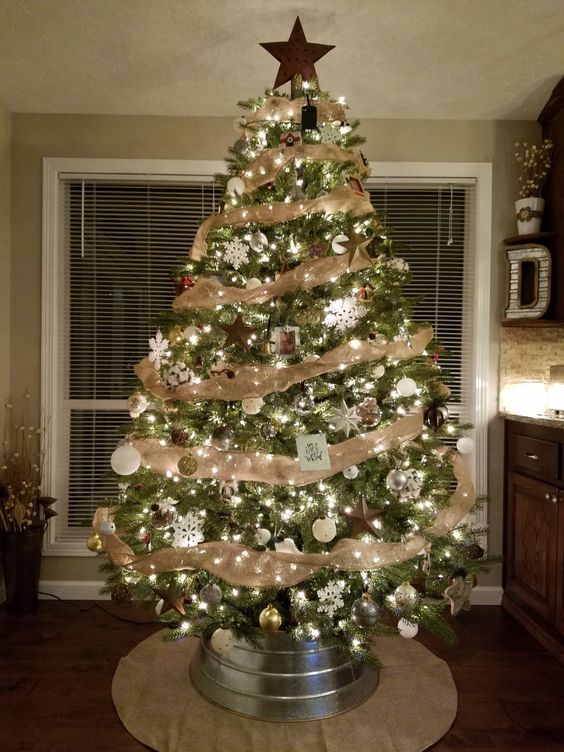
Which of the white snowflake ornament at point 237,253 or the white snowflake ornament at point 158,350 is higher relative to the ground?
the white snowflake ornament at point 237,253

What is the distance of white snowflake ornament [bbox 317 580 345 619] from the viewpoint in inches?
61.1

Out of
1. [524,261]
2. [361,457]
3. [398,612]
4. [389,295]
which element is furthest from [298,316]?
[524,261]

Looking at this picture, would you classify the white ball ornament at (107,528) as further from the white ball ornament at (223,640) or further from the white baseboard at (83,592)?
the white baseboard at (83,592)

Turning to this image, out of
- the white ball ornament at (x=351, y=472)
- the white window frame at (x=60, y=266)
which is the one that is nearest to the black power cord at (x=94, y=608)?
the white window frame at (x=60, y=266)

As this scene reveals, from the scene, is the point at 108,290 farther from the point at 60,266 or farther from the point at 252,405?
the point at 252,405

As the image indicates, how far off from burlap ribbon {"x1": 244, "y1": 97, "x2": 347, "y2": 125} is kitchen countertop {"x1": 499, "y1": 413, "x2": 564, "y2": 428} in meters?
1.51

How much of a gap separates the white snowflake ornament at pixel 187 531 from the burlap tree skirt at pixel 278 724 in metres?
0.58

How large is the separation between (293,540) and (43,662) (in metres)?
1.22

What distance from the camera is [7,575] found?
2510 mm

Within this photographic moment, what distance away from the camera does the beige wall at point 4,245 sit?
104 inches

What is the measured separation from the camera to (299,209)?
63.1 inches

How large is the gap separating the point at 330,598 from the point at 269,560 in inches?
9.4

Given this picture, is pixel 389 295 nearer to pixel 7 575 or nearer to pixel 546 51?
pixel 546 51

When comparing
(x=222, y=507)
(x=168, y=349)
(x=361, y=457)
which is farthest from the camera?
(x=168, y=349)
